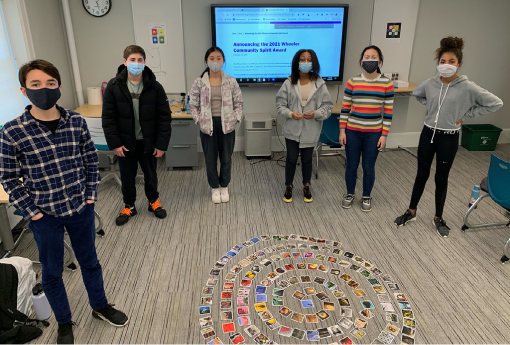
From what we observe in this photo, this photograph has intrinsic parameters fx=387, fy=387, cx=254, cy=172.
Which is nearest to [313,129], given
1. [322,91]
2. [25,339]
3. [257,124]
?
[322,91]

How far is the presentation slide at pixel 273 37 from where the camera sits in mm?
4727

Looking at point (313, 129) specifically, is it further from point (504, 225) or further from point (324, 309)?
point (504, 225)

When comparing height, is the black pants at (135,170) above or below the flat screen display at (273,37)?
below

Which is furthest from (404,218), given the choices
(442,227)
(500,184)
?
(500,184)

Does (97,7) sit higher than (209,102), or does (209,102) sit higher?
(97,7)

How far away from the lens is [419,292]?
266cm

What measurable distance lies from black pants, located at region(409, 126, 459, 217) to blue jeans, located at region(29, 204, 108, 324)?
102 inches

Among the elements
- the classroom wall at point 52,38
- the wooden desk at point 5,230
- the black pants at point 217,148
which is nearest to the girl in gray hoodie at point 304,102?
the black pants at point 217,148

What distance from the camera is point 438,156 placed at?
3170 mm

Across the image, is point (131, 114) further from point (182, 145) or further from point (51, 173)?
point (182, 145)

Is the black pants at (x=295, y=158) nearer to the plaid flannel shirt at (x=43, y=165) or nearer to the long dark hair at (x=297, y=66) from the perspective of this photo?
the long dark hair at (x=297, y=66)

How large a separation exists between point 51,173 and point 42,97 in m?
0.37

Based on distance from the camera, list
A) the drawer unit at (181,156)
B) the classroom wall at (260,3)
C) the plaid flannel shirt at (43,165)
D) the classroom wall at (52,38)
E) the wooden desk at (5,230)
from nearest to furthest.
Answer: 1. the plaid flannel shirt at (43,165)
2. the wooden desk at (5,230)
3. the classroom wall at (52,38)
4. the drawer unit at (181,156)
5. the classroom wall at (260,3)

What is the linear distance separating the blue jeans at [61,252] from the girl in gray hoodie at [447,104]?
8.53 feet
